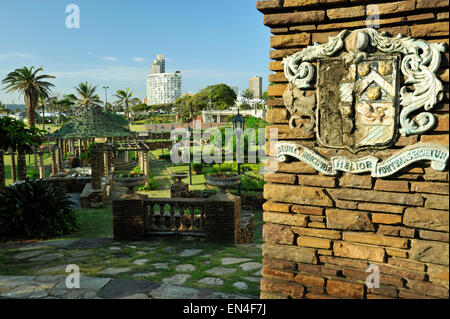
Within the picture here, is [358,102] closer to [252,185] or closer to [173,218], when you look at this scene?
[173,218]

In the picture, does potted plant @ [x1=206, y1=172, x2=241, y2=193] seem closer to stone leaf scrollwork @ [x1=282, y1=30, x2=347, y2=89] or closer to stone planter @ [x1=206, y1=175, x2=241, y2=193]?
stone planter @ [x1=206, y1=175, x2=241, y2=193]

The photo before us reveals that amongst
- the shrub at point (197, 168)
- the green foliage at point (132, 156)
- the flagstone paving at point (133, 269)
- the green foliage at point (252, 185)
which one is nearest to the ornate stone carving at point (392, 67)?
the flagstone paving at point (133, 269)

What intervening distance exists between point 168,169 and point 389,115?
23966mm

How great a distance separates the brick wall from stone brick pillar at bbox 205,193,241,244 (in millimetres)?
3359

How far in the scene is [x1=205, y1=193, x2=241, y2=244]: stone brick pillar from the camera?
23.2 feet

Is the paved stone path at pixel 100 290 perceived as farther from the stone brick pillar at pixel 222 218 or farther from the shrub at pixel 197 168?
the shrub at pixel 197 168

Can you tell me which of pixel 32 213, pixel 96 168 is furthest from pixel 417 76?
pixel 96 168

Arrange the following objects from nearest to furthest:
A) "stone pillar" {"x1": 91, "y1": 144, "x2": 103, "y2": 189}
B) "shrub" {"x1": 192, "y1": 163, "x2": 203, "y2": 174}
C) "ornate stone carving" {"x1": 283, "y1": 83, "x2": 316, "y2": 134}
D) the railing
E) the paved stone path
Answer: "ornate stone carving" {"x1": 283, "y1": 83, "x2": 316, "y2": 134} → the paved stone path → the railing → "stone pillar" {"x1": 91, "y1": 144, "x2": 103, "y2": 189} → "shrub" {"x1": 192, "y1": 163, "x2": 203, "y2": 174}

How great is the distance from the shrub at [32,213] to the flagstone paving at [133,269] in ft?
4.37

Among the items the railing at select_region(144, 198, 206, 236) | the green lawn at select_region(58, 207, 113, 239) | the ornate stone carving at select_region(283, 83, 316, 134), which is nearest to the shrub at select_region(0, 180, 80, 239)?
the green lawn at select_region(58, 207, 113, 239)

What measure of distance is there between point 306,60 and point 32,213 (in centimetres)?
817

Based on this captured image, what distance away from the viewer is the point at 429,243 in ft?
10.4

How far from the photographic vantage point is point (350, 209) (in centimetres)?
343

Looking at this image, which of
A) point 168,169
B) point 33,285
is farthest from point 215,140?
point 33,285
